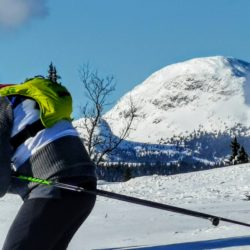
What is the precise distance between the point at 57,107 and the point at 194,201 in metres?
13.3

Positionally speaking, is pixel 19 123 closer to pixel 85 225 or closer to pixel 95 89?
pixel 85 225

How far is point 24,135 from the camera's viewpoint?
349 centimetres

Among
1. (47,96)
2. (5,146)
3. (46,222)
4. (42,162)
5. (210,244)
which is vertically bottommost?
(210,244)

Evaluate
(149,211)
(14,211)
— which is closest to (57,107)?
(149,211)

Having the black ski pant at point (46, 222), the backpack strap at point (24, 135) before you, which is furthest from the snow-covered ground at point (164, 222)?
the backpack strap at point (24, 135)

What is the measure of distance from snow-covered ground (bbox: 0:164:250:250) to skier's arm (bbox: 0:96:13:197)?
3.59 meters

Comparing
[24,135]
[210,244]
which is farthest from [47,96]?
[210,244]

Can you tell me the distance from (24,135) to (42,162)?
0.18 m

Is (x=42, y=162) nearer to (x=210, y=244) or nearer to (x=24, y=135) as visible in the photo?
(x=24, y=135)

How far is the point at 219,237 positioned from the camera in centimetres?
749

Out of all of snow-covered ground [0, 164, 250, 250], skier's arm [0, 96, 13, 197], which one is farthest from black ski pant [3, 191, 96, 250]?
snow-covered ground [0, 164, 250, 250]

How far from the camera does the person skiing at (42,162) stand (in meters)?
3.38

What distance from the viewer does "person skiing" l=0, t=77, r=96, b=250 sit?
3.38 metres

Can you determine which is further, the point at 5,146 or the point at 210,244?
the point at 210,244
